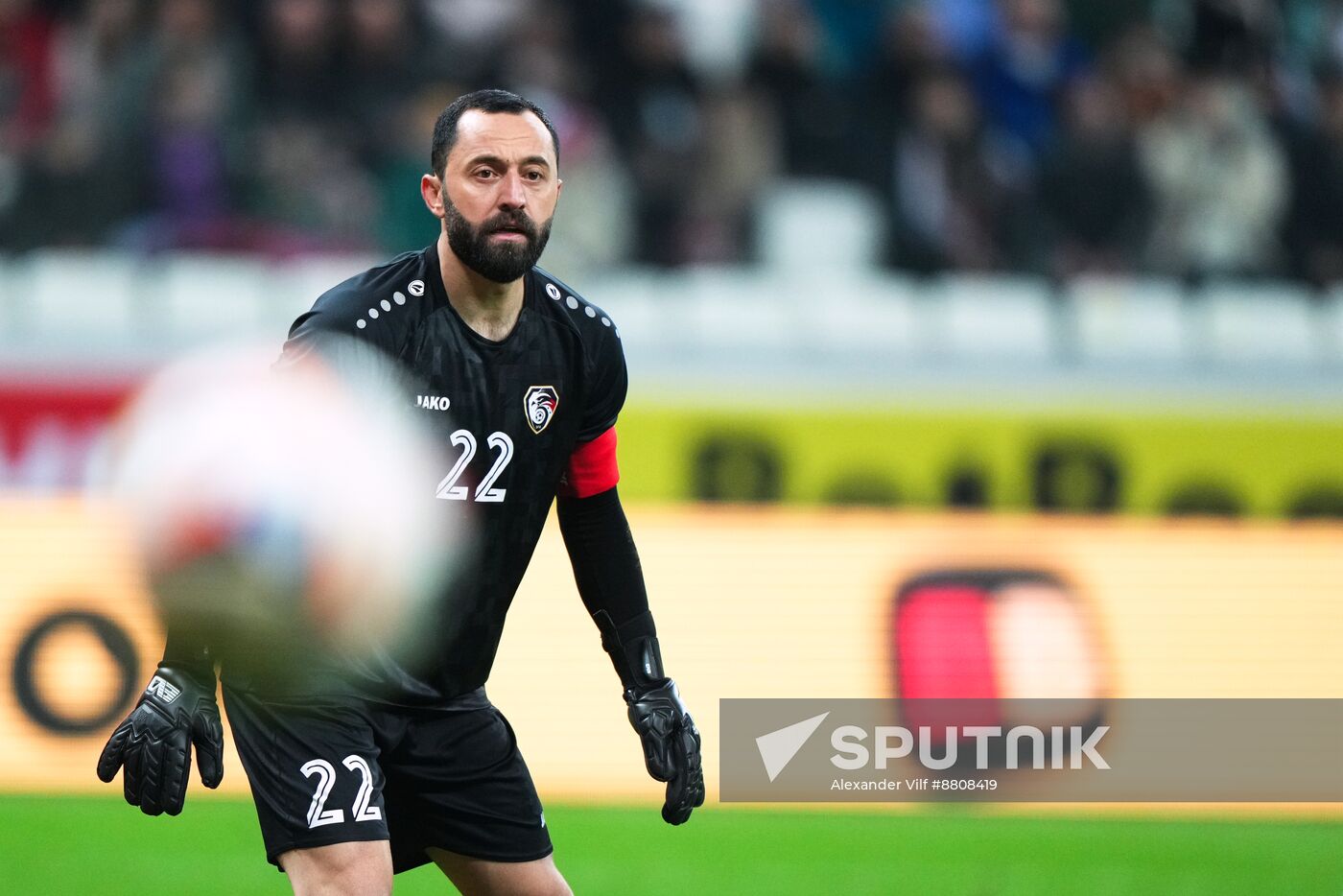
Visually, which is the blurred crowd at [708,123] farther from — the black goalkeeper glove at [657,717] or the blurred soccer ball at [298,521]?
the blurred soccer ball at [298,521]

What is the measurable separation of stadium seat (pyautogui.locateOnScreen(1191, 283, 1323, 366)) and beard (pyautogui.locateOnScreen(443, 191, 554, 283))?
285 inches

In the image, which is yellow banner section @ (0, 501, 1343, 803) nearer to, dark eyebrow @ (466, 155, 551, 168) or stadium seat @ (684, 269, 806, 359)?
stadium seat @ (684, 269, 806, 359)

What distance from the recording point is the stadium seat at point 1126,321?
10.4 m

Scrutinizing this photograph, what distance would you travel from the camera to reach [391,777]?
4.04m

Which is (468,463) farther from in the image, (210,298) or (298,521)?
(210,298)

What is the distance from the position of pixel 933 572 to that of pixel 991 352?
246 cm

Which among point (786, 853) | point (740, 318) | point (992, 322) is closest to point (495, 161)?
point (786, 853)

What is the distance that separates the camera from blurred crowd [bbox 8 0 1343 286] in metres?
10.3

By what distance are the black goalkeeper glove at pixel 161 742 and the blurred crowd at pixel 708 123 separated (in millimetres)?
6741

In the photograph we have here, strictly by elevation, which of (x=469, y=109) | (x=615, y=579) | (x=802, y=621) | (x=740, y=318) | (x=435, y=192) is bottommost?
(x=802, y=621)

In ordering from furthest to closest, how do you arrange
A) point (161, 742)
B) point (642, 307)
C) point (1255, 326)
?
point (1255, 326) → point (642, 307) → point (161, 742)

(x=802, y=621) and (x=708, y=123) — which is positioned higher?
(x=708, y=123)

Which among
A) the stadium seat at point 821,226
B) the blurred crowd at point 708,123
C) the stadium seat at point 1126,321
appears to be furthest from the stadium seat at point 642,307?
the stadium seat at point 1126,321

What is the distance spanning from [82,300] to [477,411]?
20.8 ft
